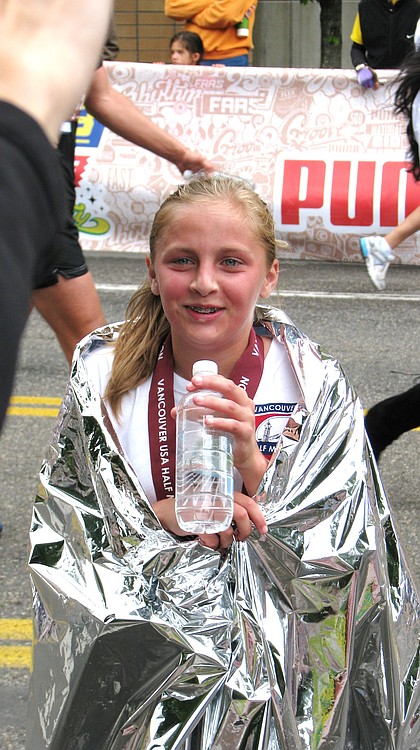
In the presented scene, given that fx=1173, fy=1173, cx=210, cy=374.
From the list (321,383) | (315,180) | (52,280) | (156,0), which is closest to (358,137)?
(315,180)

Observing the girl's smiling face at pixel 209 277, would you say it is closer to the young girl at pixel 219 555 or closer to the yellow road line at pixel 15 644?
the young girl at pixel 219 555

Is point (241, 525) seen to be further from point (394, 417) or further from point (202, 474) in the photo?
point (394, 417)

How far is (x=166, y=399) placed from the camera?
2.48 metres

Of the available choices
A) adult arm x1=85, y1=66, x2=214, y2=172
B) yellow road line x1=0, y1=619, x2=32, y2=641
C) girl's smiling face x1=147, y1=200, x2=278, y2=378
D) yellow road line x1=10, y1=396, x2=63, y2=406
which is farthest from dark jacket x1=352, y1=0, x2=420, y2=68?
girl's smiling face x1=147, y1=200, x2=278, y2=378

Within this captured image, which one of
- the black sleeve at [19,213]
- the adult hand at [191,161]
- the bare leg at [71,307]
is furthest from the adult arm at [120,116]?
the black sleeve at [19,213]

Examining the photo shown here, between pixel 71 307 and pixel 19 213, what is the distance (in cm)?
313

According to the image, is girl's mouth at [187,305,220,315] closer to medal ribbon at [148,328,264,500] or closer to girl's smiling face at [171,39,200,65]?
medal ribbon at [148,328,264,500]

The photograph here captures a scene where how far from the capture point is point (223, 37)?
35.6 feet

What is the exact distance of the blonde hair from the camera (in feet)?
8.19

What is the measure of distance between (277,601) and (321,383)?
483 millimetres

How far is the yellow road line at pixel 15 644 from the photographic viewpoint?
135 inches

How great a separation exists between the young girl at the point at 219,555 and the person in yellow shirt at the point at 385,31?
7.75 metres

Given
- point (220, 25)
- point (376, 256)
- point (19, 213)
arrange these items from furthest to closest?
point (220, 25) → point (376, 256) → point (19, 213)

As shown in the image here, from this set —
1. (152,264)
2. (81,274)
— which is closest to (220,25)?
(81,274)
